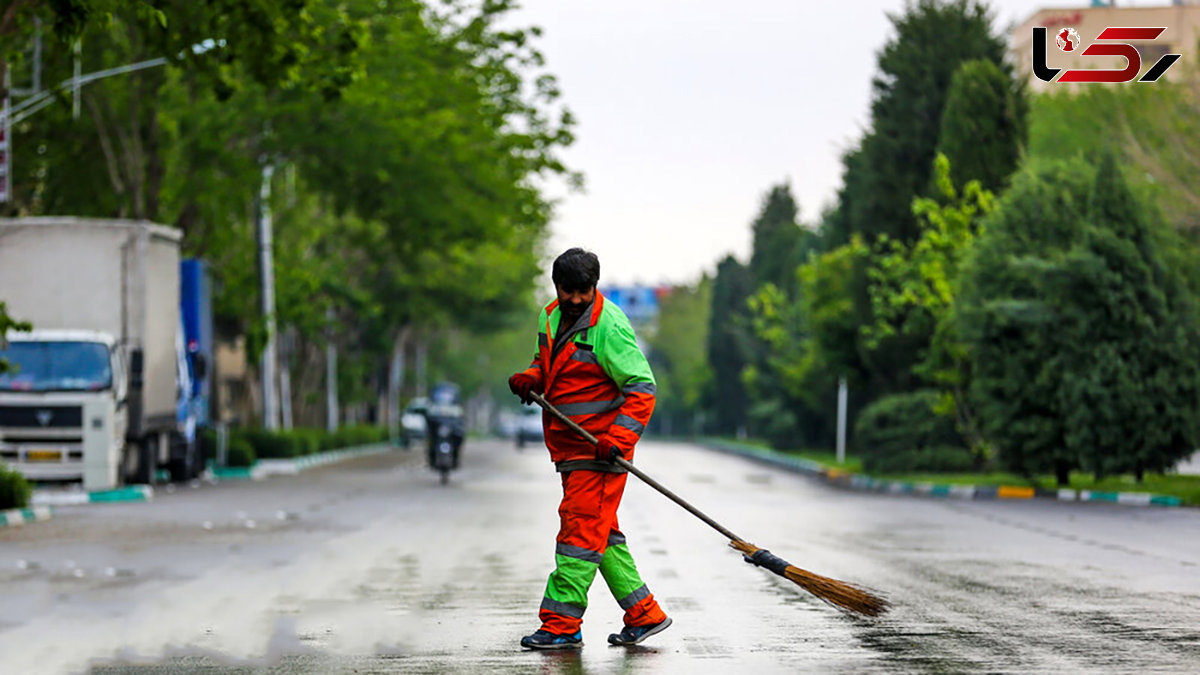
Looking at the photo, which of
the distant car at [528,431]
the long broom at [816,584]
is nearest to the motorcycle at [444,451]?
the long broom at [816,584]

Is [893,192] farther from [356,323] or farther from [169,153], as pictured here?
[356,323]

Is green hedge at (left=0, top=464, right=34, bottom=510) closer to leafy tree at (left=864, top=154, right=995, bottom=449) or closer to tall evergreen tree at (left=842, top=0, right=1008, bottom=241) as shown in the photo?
leafy tree at (left=864, top=154, right=995, bottom=449)

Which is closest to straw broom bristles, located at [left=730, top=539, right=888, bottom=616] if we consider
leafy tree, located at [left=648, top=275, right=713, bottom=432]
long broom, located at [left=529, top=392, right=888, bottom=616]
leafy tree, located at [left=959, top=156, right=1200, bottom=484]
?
long broom, located at [left=529, top=392, right=888, bottom=616]

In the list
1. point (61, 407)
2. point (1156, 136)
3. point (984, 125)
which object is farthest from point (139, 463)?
point (1156, 136)

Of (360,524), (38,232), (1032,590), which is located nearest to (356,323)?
(38,232)

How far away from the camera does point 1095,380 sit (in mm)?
25875

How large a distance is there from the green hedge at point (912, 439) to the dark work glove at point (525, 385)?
26.0 metres

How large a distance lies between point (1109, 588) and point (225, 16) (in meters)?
9.34

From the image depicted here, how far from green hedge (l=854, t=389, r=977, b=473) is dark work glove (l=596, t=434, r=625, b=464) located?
86.2 ft

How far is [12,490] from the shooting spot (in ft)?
69.6

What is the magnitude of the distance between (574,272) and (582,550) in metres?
1.34

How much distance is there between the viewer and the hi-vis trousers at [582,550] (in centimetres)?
889

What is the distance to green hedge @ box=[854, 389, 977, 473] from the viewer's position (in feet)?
115

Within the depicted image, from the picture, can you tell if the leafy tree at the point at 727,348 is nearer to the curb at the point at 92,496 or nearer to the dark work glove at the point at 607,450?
the curb at the point at 92,496
